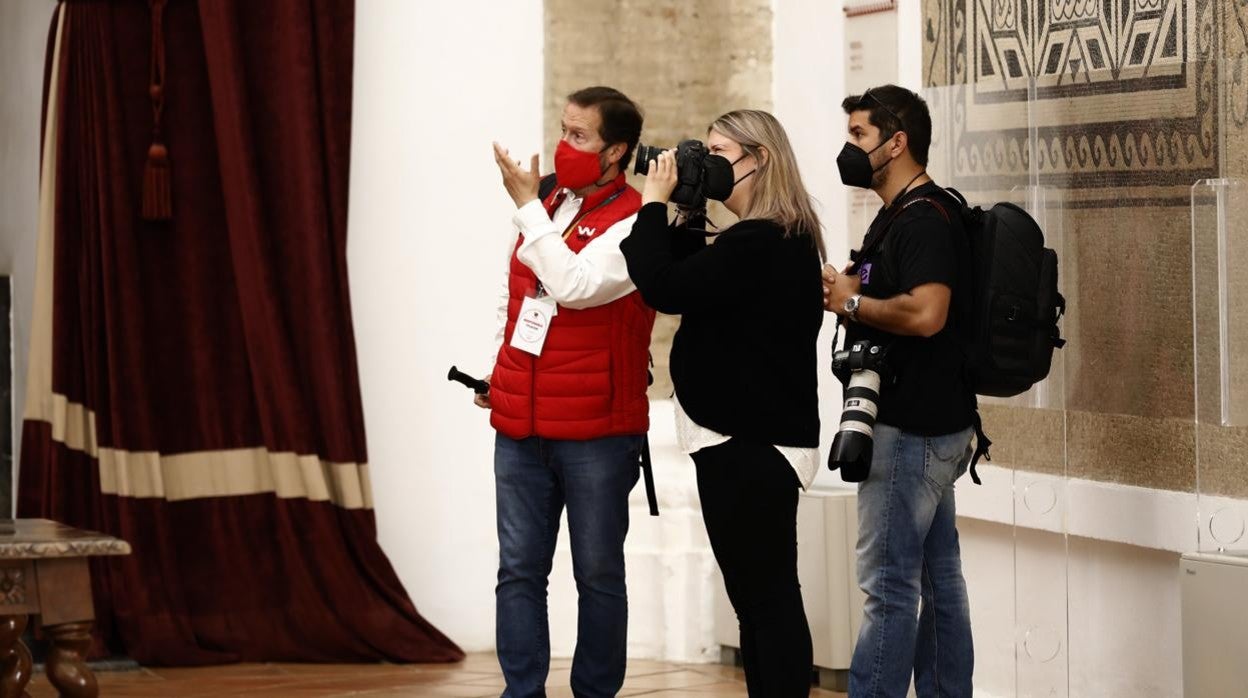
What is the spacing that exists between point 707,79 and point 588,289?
2.15 metres

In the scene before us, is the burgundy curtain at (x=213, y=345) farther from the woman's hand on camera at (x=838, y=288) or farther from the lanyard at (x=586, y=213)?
the woman's hand on camera at (x=838, y=288)

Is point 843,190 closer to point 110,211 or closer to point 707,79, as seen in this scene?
point 707,79

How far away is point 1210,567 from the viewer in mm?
3354

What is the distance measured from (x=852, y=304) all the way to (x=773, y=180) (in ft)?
1.00

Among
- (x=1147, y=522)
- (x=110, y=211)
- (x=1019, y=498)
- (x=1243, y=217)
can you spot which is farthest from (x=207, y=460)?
(x=1243, y=217)

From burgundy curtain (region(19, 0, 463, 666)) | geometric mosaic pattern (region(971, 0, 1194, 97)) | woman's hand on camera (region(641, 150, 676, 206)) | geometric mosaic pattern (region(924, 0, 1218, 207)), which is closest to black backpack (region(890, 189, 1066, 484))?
woman's hand on camera (region(641, 150, 676, 206))

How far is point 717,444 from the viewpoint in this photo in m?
3.28

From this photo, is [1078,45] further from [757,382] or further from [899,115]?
[757,382]

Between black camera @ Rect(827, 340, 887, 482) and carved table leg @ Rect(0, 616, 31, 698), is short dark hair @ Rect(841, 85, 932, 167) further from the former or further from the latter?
carved table leg @ Rect(0, 616, 31, 698)

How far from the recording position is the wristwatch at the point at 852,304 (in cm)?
340

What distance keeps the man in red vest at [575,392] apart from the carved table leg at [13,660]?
994 mm

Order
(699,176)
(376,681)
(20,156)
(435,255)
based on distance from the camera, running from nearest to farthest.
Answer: (699,176) < (376,681) < (435,255) < (20,156)

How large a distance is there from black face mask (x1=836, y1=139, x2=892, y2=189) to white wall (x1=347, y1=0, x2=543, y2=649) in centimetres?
202

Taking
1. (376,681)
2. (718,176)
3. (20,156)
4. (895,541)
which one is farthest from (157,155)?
(895,541)
